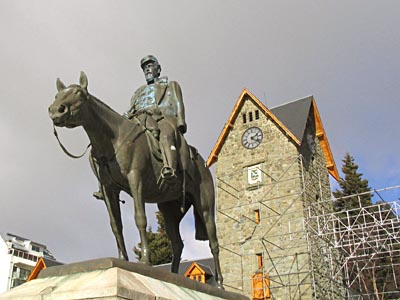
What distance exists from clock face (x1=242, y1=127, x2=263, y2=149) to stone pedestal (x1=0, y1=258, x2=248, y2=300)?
24.7 metres

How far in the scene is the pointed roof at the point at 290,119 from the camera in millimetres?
29031

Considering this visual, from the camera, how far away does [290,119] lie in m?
30.2

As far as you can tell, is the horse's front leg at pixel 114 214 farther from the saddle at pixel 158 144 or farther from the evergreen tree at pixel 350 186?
the evergreen tree at pixel 350 186

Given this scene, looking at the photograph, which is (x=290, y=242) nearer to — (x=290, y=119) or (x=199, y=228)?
(x=290, y=119)

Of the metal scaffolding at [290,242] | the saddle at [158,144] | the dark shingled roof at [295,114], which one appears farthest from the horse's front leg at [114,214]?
the dark shingled roof at [295,114]

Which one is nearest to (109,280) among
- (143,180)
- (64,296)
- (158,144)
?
(64,296)

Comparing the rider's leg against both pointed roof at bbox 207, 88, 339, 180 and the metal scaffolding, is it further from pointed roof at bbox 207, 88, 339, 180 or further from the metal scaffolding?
pointed roof at bbox 207, 88, 339, 180

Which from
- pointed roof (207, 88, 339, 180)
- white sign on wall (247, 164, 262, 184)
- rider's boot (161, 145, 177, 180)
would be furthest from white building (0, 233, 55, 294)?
rider's boot (161, 145, 177, 180)

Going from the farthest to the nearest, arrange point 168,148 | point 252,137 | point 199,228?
point 252,137 < point 199,228 < point 168,148

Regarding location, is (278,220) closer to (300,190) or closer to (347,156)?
(300,190)

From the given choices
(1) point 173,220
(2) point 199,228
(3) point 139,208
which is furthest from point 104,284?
(2) point 199,228

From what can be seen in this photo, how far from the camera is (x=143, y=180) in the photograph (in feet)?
17.0

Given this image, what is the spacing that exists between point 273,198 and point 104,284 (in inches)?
921

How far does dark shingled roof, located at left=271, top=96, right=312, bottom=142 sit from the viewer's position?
94.7 feet
